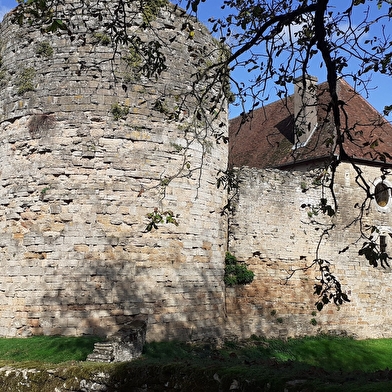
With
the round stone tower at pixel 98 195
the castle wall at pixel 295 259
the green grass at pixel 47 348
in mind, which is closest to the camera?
the green grass at pixel 47 348

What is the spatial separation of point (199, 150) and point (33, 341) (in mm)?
4691

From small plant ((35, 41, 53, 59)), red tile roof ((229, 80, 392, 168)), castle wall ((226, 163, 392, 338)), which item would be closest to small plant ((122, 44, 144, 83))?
small plant ((35, 41, 53, 59))

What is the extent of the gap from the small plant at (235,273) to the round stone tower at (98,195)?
169 cm

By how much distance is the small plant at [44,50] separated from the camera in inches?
387

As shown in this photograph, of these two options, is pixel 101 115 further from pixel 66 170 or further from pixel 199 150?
pixel 199 150

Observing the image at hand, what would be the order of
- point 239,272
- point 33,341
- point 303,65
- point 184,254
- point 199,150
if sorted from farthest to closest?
point 239,272, point 199,150, point 184,254, point 33,341, point 303,65

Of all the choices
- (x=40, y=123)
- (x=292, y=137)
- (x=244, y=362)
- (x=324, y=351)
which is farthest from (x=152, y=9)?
(x=292, y=137)

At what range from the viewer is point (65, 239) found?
9070 mm

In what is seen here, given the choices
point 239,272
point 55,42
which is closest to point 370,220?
point 239,272

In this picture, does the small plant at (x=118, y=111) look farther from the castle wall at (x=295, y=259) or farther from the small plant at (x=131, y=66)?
the castle wall at (x=295, y=259)

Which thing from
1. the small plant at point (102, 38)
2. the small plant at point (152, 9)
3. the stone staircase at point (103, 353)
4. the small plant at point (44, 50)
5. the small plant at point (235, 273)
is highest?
the small plant at point (152, 9)

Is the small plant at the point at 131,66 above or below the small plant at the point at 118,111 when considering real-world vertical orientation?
above

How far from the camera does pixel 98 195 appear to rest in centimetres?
926

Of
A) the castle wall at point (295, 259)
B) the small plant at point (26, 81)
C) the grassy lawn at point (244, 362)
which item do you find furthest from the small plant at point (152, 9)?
the grassy lawn at point (244, 362)
